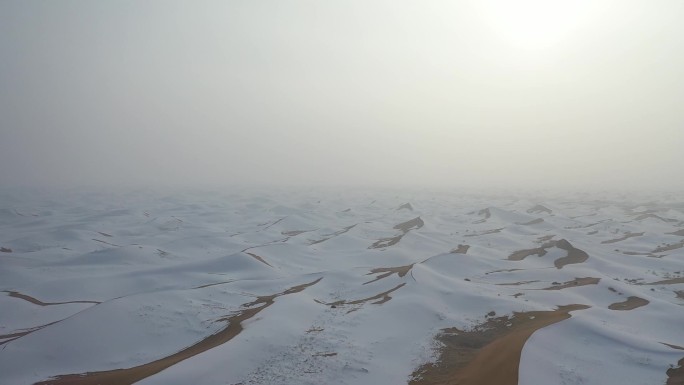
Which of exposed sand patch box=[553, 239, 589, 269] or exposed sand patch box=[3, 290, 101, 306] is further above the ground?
exposed sand patch box=[553, 239, 589, 269]

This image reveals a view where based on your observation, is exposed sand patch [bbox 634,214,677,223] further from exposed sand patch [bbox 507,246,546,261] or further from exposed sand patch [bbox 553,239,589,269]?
exposed sand patch [bbox 507,246,546,261]

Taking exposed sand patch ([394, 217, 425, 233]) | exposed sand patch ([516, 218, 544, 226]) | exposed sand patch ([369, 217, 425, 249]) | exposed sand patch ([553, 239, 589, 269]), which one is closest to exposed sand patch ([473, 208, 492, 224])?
exposed sand patch ([516, 218, 544, 226])

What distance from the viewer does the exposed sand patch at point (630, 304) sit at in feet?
56.7

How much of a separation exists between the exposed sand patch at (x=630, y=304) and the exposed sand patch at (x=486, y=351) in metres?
2.42

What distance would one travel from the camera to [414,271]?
72.9 feet

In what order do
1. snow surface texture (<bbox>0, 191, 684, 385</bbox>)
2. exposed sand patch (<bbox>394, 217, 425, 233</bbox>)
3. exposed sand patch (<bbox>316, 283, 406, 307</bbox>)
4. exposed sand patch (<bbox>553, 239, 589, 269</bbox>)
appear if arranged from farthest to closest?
1. exposed sand patch (<bbox>394, 217, 425, 233</bbox>)
2. exposed sand patch (<bbox>553, 239, 589, 269</bbox>)
3. exposed sand patch (<bbox>316, 283, 406, 307</bbox>)
4. snow surface texture (<bbox>0, 191, 684, 385</bbox>)

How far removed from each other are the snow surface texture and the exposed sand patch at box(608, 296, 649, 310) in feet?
0.27

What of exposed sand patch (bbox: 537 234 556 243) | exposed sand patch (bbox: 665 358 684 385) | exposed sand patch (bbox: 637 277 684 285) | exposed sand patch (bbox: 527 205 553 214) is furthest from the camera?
exposed sand patch (bbox: 527 205 553 214)

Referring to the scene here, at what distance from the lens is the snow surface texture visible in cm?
1205

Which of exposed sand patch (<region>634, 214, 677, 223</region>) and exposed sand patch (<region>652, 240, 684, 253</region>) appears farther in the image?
exposed sand patch (<region>634, 214, 677, 223</region>)

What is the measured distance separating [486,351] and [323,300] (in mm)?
8472

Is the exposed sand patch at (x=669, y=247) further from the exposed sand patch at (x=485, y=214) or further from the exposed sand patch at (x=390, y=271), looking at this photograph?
the exposed sand patch at (x=390, y=271)

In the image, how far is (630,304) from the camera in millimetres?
17656

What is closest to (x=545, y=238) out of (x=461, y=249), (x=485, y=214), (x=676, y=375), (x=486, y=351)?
(x=461, y=249)
